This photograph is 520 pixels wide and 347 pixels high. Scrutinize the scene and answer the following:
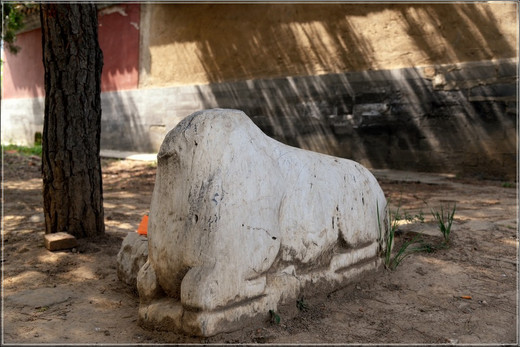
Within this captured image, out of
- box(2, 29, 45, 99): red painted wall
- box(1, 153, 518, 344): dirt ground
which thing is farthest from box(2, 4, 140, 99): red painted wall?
box(1, 153, 518, 344): dirt ground

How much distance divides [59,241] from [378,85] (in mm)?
5202

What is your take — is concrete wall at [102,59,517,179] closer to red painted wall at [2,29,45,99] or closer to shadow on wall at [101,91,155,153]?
shadow on wall at [101,91,155,153]

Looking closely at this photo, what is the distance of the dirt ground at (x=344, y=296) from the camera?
224cm

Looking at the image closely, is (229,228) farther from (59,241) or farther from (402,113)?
(402,113)

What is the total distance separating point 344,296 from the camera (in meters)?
2.69

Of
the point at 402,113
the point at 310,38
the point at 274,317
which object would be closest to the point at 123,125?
the point at 310,38

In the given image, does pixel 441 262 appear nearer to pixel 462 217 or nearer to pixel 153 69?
pixel 462 217

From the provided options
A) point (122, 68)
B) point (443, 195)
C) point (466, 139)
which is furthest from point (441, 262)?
point (122, 68)

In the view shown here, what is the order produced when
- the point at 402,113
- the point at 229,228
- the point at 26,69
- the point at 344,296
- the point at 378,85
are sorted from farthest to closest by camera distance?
1. the point at 26,69
2. the point at 378,85
3. the point at 402,113
4. the point at 344,296
5. the point at 229,228

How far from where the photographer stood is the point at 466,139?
6562 mm

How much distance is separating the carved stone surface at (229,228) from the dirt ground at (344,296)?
4.6 inches

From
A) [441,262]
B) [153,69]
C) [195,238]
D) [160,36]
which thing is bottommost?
[441,262]

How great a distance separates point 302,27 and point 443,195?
402 cm

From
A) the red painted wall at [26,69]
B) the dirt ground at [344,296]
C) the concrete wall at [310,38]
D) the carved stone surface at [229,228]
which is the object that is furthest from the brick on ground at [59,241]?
the red painted wall at [26,69]
